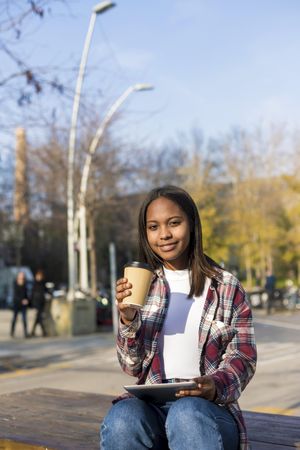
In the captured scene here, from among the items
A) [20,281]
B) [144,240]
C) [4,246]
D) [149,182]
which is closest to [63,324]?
[20,281]

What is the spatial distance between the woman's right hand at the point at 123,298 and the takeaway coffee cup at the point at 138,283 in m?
0.02

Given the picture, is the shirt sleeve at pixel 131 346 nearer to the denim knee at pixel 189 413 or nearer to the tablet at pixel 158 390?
the tablet at pixel 158 390

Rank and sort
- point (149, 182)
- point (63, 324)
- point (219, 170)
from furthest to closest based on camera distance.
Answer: point (219, 170), point (149, 182), point (63, 324)

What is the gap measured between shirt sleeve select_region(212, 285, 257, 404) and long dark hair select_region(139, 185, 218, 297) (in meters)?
0.16

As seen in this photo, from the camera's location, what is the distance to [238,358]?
2764 mm

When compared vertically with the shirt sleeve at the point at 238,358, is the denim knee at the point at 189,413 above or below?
below

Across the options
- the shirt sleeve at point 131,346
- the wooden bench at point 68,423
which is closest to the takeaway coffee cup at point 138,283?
the shirt sleeve at point 131,346

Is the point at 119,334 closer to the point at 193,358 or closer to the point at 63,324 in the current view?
the point at 193,358

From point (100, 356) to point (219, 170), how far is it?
84.4 ft

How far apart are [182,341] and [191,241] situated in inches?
18.1

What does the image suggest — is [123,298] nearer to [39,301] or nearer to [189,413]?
[189,413]

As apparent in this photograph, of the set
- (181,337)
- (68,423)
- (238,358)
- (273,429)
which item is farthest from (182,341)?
(68,423)

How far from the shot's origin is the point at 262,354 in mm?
13133

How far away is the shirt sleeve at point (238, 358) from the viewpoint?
2.65 m
